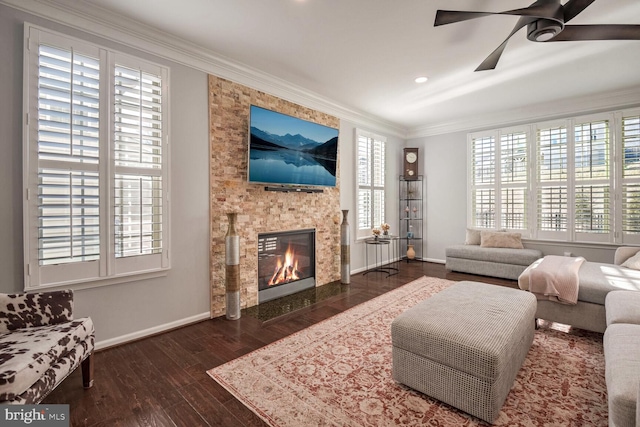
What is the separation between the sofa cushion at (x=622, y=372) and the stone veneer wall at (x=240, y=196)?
10.3 feet

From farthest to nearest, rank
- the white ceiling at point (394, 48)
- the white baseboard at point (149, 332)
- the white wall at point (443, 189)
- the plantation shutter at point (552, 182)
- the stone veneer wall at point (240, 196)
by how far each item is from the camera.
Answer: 1. the white wall at point (443, 189)
2. the plantation shutter at point (552, 182)
3. the stone veneer wall at point (240, 196)
4. the white baseboard at point (149, 332)
5. the white ceiling at point (394, 48)

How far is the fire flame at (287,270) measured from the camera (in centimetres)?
403

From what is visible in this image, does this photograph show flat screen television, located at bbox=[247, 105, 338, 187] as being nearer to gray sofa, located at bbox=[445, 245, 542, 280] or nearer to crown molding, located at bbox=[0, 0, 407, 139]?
crown molding, located at bbox=[0, 0, 407, 139]

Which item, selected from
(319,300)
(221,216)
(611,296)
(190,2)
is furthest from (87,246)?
(611,296)

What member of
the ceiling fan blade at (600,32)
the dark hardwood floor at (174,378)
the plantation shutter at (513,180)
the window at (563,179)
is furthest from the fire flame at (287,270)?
the plantation shutter at (513,180)

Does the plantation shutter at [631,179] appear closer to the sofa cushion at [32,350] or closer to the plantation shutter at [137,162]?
the plantation shutter at [137,162]

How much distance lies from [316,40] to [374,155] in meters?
3.00

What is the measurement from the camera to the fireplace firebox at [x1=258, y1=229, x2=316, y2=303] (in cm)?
385

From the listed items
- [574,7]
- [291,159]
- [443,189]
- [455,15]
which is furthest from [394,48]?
[443,189]

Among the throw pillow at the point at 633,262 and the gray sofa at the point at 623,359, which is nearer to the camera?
the gray sofa at the point at 623,359

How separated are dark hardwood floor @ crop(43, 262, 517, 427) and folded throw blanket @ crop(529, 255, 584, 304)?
2.05m

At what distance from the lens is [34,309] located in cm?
191

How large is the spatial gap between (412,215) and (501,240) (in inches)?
72.5

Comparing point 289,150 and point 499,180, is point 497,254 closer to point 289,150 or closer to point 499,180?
point 499,180
